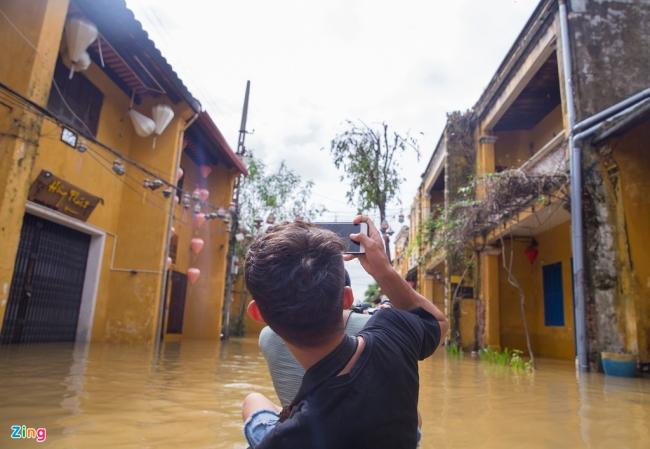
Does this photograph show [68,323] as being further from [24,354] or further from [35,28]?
[35,28]

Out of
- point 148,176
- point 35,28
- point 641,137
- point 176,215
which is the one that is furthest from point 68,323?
point 641,137

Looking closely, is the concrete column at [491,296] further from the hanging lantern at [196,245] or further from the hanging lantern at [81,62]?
the hanging lantern at [81,62]

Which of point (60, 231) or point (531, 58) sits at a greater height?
point (531, 58)

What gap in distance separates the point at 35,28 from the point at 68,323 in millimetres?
5240

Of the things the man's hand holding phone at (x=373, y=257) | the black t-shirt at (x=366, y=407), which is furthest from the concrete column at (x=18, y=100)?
the black t-shirt at (x=366, y=407)

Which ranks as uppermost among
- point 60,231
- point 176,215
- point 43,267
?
point 176,215

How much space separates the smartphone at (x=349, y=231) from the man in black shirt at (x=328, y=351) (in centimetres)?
21

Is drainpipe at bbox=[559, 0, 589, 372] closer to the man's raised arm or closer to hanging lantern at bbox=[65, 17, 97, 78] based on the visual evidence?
the man's raised arm

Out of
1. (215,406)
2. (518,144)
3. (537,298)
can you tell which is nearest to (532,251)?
(537,298)

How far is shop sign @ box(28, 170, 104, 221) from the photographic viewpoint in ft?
24.7

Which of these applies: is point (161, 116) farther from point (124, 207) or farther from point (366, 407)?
point (366, 407)

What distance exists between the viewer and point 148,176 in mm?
10078

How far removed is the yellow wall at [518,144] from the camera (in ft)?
39.7

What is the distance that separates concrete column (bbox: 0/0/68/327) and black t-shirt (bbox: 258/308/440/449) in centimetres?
550
